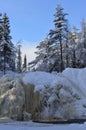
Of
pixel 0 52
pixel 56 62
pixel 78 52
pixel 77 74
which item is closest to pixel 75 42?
pixel 78 52

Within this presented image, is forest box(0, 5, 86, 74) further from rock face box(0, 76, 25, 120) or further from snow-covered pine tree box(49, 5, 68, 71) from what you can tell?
rock face box(0, 76, 25, 120)

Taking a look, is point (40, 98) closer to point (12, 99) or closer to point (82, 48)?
point (12, 99)

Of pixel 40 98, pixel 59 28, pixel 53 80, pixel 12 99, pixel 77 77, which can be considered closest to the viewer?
pixel 12 99

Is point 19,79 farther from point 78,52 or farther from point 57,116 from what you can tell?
point 78,52

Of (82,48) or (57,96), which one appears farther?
(82,48)

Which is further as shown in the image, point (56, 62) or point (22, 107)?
point (56, 62)

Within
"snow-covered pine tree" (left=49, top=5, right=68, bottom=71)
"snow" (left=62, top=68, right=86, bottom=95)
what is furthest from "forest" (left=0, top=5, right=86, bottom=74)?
"snow" (left=62, top=68, right=86, bottom=95)

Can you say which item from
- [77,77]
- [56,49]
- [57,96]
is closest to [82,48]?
[56,49]

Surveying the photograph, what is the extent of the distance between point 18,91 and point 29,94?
79cm

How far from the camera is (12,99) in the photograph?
23.9m

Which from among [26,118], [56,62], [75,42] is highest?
[75,42]

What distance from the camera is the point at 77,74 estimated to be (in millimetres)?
28297

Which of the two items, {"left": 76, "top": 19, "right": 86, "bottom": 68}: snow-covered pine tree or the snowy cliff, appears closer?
the snowy cliff

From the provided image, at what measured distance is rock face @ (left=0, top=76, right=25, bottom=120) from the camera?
2338cm
